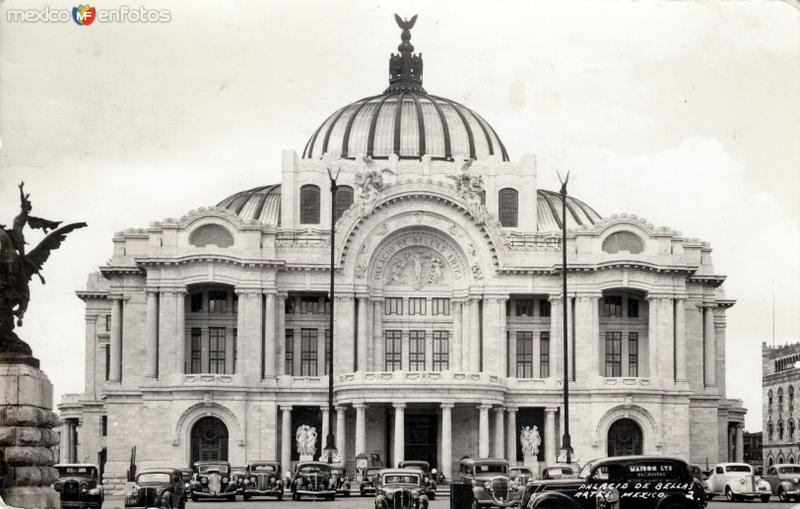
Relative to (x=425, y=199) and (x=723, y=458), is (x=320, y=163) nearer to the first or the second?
(x=425, y=199)

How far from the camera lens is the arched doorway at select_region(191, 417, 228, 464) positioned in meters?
87.0

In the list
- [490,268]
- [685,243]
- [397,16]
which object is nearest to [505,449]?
[490,268]

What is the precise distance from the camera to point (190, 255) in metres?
86.9

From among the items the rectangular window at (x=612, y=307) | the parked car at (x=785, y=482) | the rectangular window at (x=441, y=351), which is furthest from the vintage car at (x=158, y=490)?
the rectangular window at (x=612, y=307)

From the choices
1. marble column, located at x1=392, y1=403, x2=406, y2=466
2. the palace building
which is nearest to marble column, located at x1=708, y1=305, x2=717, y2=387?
the palace building

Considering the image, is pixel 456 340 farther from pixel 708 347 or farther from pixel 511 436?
pixel 708 347

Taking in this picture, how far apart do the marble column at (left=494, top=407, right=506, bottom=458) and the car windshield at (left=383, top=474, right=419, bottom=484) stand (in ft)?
98.8

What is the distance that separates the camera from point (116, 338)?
3583 inches

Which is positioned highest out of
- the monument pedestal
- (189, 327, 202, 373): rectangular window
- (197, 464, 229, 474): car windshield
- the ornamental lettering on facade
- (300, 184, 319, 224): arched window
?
(300, 184, 319, 224): arched window

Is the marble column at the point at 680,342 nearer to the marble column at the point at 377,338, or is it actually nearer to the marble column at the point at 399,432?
the marble column at the point at 399,432

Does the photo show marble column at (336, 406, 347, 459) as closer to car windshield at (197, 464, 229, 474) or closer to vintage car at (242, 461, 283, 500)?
vintage car at (242, 461, 283, 500)

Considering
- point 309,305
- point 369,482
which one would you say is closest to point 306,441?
point 309,305

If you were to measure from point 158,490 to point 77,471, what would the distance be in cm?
407

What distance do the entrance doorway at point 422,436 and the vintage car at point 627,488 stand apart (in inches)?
1695
